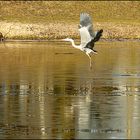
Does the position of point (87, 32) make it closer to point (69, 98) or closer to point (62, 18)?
point (69, 98)

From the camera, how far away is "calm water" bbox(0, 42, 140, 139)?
1530 cm

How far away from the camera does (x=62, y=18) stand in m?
64.4

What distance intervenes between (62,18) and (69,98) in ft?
145

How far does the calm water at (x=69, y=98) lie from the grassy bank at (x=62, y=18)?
72.2 ft

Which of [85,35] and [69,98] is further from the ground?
[85,35]

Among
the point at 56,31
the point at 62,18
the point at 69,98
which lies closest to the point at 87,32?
the point at 69,98

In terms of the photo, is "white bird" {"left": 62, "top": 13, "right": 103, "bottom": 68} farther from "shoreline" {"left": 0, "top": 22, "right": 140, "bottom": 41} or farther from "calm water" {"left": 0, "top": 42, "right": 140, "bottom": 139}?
"shoreline" {"left": 0, "top": 22, "right": 140, "bottom": 41}

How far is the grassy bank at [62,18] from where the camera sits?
58.0 m

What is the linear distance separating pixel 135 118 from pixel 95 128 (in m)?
1.44

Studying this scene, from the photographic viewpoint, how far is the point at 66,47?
153 ft

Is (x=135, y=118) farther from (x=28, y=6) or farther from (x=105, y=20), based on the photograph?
(x=28, y=6)

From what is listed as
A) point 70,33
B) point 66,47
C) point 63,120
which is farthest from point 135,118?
point 70,33

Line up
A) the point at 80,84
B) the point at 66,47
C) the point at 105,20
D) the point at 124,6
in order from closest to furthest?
the point at 80,84 < the point at 66,47 < the point at 105,20 < the point at 124,6

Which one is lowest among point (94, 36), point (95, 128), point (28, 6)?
point (95, 128)
